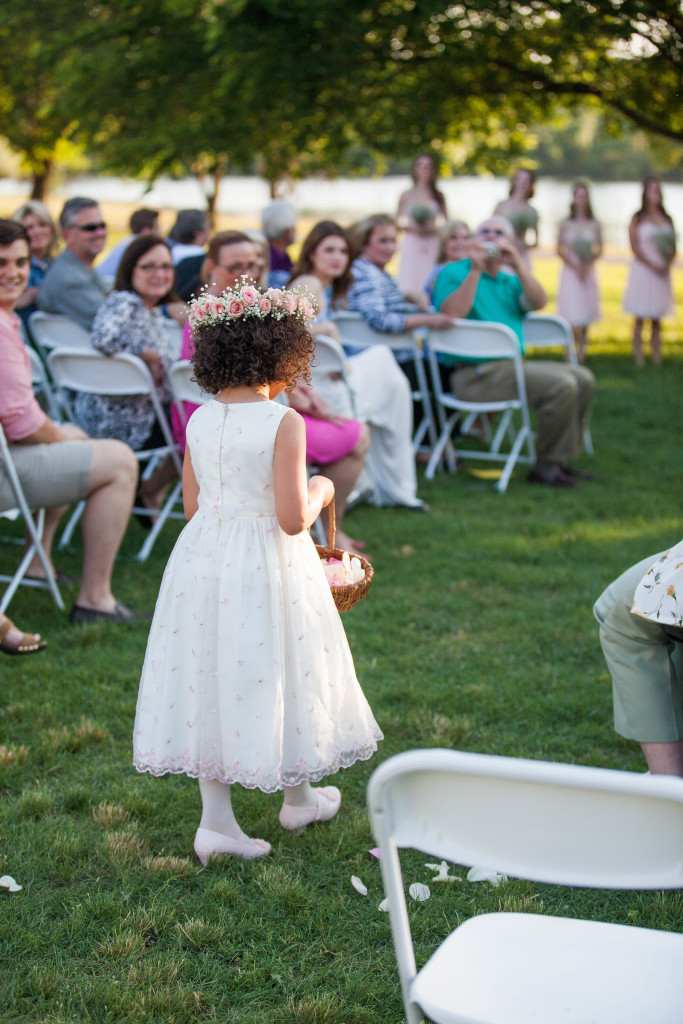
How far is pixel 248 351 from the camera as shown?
109 inches

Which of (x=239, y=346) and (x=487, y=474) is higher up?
(x=239, y=346)

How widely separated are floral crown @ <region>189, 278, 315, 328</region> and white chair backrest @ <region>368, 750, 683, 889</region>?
1.62 m

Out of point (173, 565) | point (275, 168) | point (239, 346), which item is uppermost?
point (275, 168)

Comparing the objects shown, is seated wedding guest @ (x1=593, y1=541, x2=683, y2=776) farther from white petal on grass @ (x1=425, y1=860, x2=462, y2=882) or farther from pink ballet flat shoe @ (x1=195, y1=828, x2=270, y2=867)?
pink ballet flat shoe @ (x1=195, y1=828, x2=270, y2=867)

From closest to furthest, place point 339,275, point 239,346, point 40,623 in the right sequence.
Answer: point 239,346, point 40,623, point 339,275

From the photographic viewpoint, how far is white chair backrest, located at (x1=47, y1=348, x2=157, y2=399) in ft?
17.9

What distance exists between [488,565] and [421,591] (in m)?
0.55

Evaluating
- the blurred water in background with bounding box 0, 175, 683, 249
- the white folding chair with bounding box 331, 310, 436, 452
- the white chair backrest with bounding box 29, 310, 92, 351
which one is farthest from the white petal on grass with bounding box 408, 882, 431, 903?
the blurred water in background with bounding box 0, 175, 683, 249

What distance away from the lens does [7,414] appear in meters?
4.41

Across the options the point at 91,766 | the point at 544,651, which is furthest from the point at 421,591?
the point at 91,766

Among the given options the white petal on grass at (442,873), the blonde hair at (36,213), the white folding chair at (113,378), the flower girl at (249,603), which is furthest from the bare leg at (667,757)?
the blonde hair at (36,213)

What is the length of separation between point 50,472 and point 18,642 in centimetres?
77

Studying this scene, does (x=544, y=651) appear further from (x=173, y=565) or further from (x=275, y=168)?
(x=275, y=168)

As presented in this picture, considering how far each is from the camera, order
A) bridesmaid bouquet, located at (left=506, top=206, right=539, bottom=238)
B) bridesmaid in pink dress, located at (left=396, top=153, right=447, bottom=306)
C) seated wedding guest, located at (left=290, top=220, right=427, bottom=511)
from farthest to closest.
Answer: bridesmaid in pink dress, located at (left=396, top=153, right=447, bottom=306) < bridesmaid bouquet, located at (left=506, top=206, right=539, bottom=238) < seated wedding guest, located at (left=290, top=220, right=427, bottom=511)
